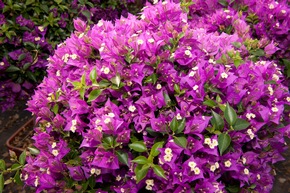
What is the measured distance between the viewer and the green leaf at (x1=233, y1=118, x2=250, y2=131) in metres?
2.08

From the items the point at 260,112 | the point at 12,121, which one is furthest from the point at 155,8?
the point at 12,121

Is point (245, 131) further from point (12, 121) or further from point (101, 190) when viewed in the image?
point (12, 121)

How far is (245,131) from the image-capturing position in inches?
87.0

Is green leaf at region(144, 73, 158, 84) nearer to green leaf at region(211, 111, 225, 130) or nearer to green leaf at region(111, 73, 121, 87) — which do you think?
green leaf at region(111, 73, 121, 87)

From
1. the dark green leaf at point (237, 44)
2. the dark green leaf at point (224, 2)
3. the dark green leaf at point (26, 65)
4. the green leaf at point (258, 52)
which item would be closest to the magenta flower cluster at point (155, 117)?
the dark green leaf at point (237, 44)

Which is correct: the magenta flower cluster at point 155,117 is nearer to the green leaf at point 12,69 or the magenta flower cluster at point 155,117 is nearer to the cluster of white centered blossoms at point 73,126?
the cluster of white centered blossoms at point 73,126

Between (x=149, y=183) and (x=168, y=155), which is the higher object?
(x=168, y=155)

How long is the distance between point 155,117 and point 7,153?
2.74m

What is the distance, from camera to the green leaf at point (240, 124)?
208cm

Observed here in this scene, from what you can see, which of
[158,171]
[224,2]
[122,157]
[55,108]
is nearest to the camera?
[158,171]

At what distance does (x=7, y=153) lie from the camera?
427 cm

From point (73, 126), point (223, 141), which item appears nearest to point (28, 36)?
point (73, 126)

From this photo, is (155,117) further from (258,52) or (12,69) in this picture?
(12,69)

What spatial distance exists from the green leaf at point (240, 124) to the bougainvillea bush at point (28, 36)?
2.71 m
